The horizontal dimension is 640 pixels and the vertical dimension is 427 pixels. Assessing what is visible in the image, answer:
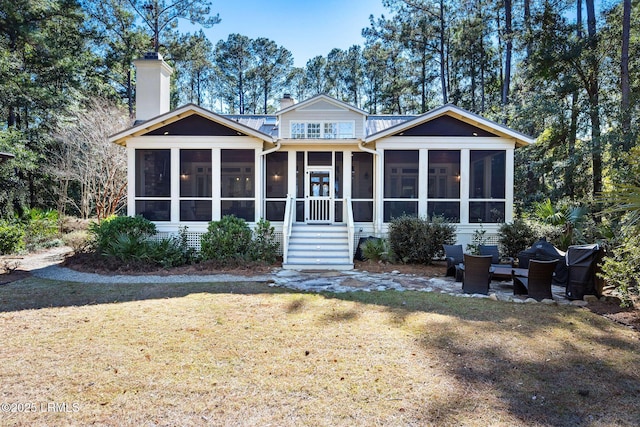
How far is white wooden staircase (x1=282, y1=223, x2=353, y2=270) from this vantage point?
10.0m

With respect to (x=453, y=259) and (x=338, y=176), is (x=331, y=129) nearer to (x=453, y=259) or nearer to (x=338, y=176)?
(x=338, y=176)

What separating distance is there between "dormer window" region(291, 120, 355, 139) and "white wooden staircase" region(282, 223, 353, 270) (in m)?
3.35

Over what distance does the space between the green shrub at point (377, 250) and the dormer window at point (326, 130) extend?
13.9 feet

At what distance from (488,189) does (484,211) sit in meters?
0.72

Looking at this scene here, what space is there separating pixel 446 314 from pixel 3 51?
2100 centimetres

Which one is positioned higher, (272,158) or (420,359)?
(272,158)

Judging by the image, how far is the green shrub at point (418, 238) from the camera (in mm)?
10102

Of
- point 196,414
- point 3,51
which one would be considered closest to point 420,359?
point 196,414

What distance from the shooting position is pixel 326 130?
42.7 feet

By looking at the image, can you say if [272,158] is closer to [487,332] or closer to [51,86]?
[487,332]

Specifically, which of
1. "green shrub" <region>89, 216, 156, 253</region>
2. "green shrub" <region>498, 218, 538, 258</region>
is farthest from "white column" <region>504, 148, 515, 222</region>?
"green shrub" <region>89, 216, 156, 253</region>

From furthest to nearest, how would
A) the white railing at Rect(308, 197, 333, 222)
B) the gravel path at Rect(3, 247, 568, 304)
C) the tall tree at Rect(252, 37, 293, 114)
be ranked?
the tall tree at Rect(252, 37, 293, 114)
the white railing at Rect(308, 197, 333, 222)
the gravel path at Rect(3, 247, 568, 304)

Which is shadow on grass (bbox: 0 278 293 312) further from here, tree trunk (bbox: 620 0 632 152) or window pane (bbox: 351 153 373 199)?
tree trunk (bbox: 620 0 632 152)

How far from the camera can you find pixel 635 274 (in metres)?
5.65
